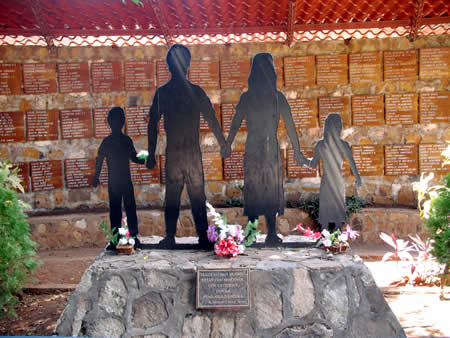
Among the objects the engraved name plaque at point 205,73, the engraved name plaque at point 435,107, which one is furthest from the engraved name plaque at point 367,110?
the engraved name plaque at point 205,73

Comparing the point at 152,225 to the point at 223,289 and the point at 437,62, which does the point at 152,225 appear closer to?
the point at 223,289

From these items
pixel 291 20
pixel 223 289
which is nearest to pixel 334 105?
pixel 291 20

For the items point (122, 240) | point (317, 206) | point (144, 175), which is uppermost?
point (144, 175)

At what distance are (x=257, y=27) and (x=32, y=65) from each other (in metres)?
3.95

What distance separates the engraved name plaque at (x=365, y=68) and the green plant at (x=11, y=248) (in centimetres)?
552

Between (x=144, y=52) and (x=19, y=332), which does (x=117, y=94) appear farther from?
(x=19, y=332)

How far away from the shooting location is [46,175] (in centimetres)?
645

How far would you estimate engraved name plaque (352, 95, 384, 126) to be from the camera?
21.0 ft

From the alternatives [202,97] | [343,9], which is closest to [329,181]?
[202,97]

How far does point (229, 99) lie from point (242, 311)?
13.5ft

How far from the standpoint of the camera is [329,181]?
3916 millimetres

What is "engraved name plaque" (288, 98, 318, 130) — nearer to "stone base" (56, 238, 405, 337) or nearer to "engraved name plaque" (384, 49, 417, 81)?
"engraved name plaque" (384, 49, 417, 81)

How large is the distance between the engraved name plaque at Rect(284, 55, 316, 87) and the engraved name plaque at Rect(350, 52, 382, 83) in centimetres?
72

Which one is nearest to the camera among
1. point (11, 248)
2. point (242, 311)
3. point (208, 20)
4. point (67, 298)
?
point (242, 311)
